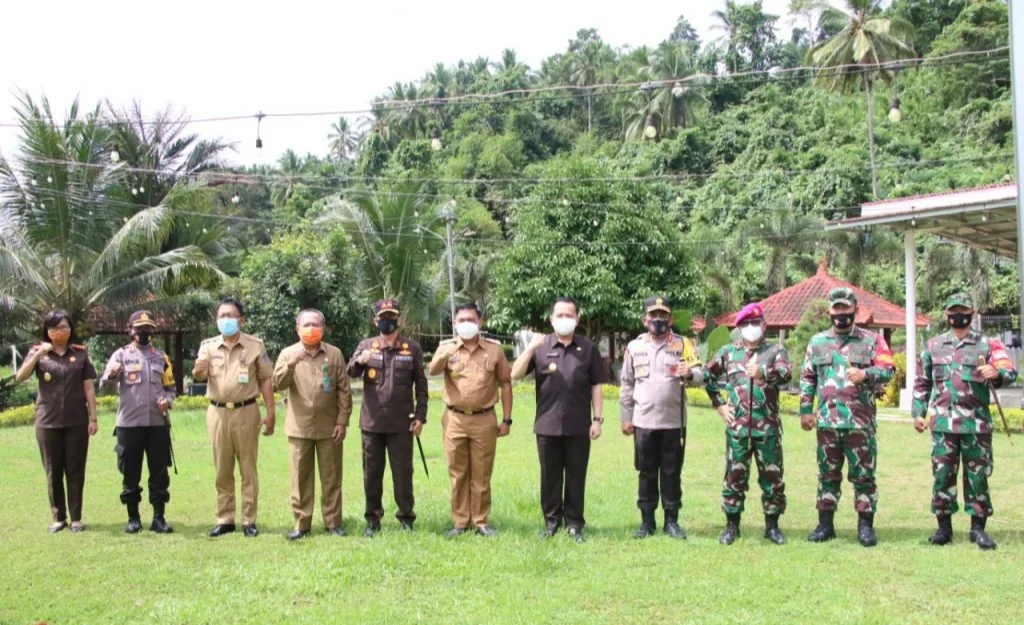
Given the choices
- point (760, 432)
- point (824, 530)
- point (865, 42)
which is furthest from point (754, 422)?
point (865, 42)

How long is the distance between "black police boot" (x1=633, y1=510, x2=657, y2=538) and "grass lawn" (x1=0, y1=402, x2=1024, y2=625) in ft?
0.53

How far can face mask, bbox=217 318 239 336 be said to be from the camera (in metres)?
6.76

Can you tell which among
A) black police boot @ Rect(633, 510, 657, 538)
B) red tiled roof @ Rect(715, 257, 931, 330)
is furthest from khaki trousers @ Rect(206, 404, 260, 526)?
red tiled roof @ Rect(715, 257, 931, 330)

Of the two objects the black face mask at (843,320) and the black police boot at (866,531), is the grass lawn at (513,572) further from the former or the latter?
the black face mask at (843,320)

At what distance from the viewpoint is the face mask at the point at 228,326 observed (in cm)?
676

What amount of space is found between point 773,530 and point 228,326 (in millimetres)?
4368

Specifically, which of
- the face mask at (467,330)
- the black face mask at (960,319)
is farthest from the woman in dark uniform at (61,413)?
the black face mask at (960,319)

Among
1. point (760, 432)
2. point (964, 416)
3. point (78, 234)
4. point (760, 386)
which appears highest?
point (78, 234)

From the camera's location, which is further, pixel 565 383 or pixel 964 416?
pixel 565 383

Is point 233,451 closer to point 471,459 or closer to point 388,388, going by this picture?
point 388,388

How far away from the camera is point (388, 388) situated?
22.0ft

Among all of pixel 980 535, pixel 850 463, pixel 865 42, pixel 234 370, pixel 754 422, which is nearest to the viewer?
pixel 980 535

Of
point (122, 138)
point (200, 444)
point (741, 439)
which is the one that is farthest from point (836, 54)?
point (741, 439)

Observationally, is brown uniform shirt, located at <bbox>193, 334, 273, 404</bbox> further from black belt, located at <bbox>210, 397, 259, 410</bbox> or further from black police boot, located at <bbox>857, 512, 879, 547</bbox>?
black police boot, located at <bbox>857, 512, 879, 547</bbox>
